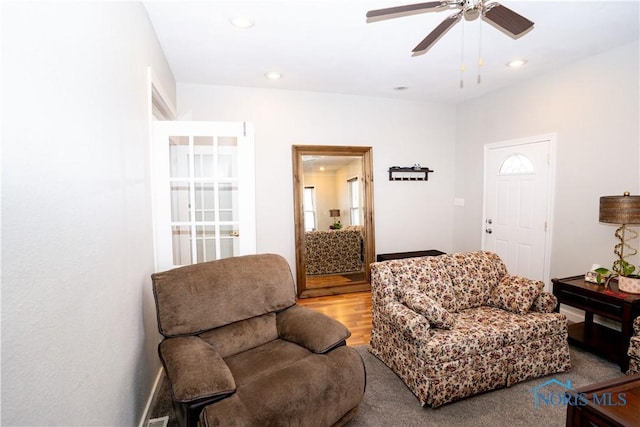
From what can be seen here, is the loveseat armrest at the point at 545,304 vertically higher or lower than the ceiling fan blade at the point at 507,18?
lower

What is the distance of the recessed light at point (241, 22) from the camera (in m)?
2.47

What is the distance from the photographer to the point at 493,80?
12.8ft

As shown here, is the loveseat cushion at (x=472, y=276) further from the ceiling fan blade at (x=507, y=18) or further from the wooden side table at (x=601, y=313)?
the ceiling fan blade at (x=507, y=18)

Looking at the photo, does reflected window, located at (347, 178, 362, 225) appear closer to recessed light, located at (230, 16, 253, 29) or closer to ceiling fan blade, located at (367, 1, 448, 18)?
recessed light, located at (230, 16, 253, 29)

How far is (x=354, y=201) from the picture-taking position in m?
4.62

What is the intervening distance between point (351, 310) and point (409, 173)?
7.69ft

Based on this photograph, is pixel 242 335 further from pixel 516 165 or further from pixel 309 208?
pixel 516 165

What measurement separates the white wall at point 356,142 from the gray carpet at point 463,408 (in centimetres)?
229

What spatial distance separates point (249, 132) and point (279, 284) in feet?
4.29

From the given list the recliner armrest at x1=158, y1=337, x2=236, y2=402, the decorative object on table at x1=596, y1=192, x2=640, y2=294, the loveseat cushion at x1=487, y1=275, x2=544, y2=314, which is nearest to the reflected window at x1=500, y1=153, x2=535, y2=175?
the decorative object on table at x1=596, y1=192, x2=640, y2=294

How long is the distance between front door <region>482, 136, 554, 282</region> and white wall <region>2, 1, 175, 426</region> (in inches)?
168

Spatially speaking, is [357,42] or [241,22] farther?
[357,42]

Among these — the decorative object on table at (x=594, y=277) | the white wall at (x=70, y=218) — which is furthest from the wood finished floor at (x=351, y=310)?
the decorative object on table at (x=594, y=277)

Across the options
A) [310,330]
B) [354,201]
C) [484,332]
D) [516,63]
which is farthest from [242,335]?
[516,63]
